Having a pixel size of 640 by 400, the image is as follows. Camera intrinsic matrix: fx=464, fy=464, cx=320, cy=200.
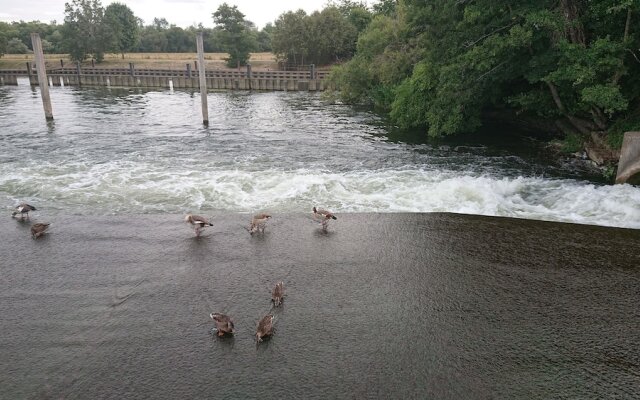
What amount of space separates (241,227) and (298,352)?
511cm

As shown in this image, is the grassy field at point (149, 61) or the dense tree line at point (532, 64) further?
the grassy field at point (149, 61)

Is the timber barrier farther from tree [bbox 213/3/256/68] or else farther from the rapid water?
the rapid water

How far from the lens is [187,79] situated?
53594 mm

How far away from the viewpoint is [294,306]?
25.5 ft

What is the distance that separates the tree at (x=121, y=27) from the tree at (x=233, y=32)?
67.6 feet

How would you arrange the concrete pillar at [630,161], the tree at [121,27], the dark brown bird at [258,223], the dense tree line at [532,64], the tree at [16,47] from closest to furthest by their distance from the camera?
the dark brown bird at [258,223]
the concrete pillar at [630,161]
the dense tree line at [532,64]
the tree at [121,27]
the tree at [16,47]

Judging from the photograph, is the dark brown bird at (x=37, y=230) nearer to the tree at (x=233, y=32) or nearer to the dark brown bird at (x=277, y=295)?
the dark brown bird at (x=277, y=295)

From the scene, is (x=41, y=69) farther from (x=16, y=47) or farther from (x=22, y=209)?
(x=16, y=47)

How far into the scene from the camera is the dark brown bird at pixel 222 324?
272 inches

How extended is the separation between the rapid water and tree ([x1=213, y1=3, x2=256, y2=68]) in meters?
42.0

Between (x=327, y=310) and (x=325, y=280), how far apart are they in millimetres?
1044

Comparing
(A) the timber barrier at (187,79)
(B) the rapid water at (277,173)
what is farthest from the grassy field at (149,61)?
(B) the rapid water at (277,173)

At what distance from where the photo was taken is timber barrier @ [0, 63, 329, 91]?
52.4 metres

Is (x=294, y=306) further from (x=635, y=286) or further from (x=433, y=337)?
(x=635, y=286)
